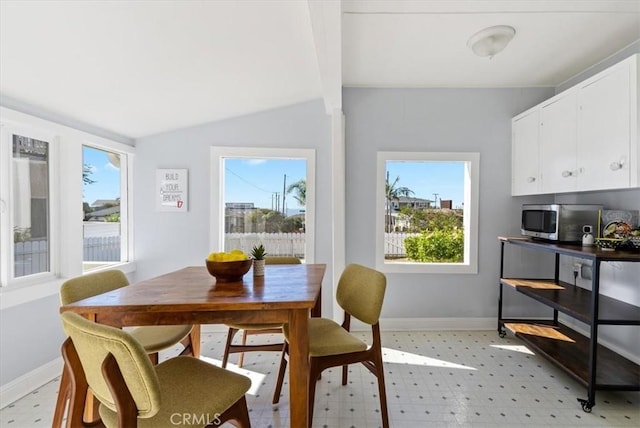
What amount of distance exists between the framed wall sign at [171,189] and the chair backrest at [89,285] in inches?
55.2

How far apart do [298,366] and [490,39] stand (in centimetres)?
253

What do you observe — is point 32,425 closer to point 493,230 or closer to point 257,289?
point 257,289

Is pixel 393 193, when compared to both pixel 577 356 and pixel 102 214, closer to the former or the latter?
pixel 577 356

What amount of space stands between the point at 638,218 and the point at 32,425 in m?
4.36

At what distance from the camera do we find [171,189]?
124 inches

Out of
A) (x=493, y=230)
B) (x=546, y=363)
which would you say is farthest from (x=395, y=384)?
(x=493, y=230)

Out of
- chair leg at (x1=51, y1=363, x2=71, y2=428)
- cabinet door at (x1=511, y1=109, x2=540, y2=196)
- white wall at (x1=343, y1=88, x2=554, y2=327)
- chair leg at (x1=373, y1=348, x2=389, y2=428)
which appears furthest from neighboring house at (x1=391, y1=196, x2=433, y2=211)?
chair leg at (x1=51, y1=363, x2=71, y2=428)

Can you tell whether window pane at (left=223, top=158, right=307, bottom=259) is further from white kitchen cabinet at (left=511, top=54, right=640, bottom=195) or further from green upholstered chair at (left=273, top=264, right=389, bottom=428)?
white kitchen cabinet at (left=511, top=54, right=640, bottom=195)

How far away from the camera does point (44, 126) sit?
7.13ft

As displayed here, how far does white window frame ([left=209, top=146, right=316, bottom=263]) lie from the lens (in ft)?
10.4

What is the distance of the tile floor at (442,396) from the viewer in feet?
5.99

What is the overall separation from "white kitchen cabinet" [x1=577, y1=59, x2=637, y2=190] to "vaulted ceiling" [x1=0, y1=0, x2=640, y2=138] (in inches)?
17.8

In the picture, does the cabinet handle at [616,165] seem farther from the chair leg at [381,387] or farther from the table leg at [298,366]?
the table leg at [298,366]

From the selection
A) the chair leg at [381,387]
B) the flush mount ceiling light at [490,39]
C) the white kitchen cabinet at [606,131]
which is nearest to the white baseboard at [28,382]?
the chair leg at [381,387]
